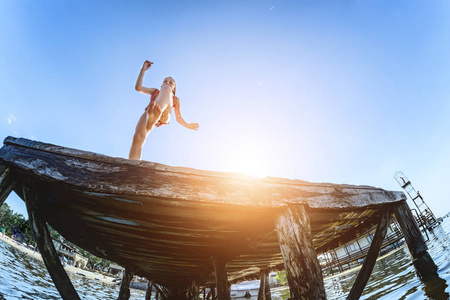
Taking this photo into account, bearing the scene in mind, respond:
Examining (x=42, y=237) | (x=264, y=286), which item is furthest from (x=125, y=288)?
(x=264, y=286)

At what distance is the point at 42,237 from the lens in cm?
165

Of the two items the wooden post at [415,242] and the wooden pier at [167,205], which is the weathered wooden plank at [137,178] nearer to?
the wooden pier at [167,205]

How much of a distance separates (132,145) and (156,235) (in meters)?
1.25

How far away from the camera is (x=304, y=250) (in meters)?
1.64

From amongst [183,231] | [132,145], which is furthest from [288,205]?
[132,145]

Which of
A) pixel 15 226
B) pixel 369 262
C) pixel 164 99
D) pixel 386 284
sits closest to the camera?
pixel 164 99

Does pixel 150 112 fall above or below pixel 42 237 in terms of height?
above

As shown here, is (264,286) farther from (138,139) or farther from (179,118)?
(138,139)

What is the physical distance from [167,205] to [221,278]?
3058 mm

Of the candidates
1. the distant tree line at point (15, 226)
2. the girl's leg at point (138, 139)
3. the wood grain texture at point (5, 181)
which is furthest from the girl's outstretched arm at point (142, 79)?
the distant tree line at point (15, 226)

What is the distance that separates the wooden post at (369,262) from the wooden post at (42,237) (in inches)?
136

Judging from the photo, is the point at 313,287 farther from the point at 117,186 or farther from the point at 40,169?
the point at 40,169

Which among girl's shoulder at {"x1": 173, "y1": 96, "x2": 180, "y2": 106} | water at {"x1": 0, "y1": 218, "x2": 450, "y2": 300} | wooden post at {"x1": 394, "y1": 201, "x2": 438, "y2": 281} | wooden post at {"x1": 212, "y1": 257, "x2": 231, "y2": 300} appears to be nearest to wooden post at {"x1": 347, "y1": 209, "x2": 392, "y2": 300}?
wooden post at {"x1": 394, "y1": 201, "x2": 438, "y2": 281}

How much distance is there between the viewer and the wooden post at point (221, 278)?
3.79 meters
